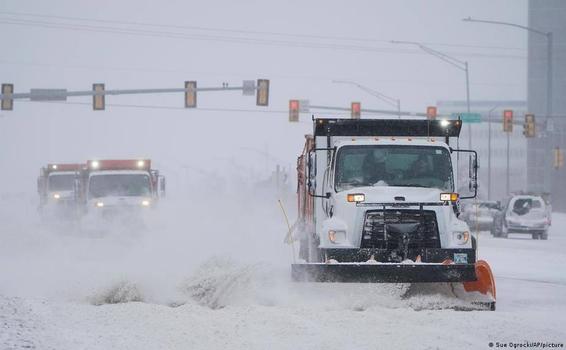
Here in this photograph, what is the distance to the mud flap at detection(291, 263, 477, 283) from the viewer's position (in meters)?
14.4

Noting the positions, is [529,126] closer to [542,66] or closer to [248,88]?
[248,88]

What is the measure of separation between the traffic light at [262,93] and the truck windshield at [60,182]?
823cm

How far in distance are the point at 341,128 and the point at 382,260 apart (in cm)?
285

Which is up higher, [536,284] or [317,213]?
[317,213]

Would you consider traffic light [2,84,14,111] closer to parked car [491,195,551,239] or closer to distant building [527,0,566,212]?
parked car [491,195,551,239]

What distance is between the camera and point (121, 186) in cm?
3394

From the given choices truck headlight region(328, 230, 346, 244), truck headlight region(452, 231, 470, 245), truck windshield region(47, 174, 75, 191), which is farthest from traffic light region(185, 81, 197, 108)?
truck headlight region(452, 231, 470, 245)

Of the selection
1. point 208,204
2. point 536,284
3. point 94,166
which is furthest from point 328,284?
point 208,204

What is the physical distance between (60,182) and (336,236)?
2936cm

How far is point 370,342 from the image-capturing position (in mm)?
11320

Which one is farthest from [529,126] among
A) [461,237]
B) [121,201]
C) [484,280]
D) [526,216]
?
[484,280]

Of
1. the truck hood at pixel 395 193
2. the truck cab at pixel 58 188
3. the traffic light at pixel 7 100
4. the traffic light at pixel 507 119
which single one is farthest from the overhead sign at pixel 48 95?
the truck hood at pixel 395 193

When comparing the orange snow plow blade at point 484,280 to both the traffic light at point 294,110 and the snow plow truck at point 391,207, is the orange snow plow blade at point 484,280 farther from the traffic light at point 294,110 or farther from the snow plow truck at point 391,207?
the traffic light at point 294,110

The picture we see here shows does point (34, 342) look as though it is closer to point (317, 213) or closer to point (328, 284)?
point (328, 284)
